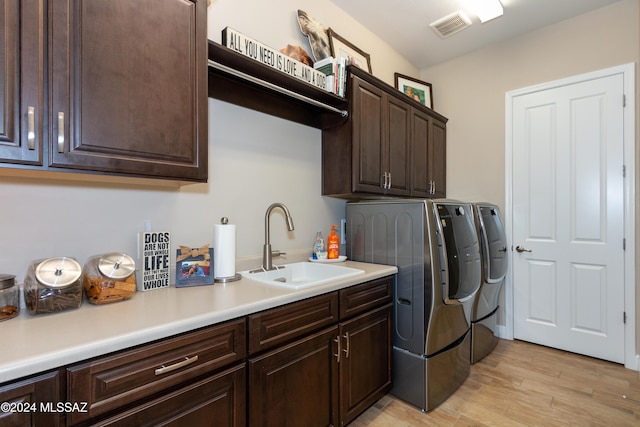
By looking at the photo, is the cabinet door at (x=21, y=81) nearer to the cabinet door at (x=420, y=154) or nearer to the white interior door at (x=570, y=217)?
the cabinet door at (x=420, y=154)

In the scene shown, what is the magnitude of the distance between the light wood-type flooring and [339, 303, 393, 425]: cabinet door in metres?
0.17

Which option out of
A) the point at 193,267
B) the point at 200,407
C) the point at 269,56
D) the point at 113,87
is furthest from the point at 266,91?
the point at 200,407

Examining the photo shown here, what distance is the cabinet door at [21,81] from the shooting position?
91 cm

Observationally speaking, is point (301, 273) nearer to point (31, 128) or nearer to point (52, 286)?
point (52, 286)

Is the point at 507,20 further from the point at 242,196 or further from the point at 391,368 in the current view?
the point at 391,368

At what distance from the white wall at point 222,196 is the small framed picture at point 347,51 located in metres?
0.13

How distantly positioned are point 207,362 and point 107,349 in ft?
1.09

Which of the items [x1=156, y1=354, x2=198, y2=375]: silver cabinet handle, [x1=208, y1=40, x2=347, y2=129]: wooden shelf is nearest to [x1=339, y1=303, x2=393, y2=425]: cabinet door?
[x1=156, y1=354, x2=198, y2=375]: silver cabinet handle

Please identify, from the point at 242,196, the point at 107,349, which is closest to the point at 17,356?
the point at 107,349

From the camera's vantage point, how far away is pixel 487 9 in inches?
97.4

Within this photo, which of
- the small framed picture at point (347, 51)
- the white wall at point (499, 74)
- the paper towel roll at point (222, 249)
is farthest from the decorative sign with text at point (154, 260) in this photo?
the white wall at point (499, 74)

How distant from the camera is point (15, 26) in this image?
929 mm

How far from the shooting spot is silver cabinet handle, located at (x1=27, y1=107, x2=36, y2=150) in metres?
0.95

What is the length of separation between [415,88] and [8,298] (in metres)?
3.51
